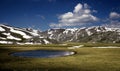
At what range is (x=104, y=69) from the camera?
47.7m

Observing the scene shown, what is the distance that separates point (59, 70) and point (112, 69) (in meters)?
12.7

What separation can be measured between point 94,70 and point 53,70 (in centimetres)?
948

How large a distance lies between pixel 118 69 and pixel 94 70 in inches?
233

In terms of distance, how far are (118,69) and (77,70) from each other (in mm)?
9817

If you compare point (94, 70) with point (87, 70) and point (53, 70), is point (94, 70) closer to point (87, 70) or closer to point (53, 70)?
point (87, 70)

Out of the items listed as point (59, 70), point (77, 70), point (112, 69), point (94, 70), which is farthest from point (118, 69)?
point (59, 70)

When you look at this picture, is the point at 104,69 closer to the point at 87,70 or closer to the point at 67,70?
the point at 87,70

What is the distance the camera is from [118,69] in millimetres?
47312

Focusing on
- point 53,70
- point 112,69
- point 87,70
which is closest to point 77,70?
point 87,70

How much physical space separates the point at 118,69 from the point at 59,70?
14.0m

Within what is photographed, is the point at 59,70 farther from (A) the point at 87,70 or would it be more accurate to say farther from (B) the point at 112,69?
(B) the point at 112,69

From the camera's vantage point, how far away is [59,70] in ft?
150

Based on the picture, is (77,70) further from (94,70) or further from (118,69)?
(118,69)

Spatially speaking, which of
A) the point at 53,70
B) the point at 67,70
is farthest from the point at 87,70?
the point at 53,70
